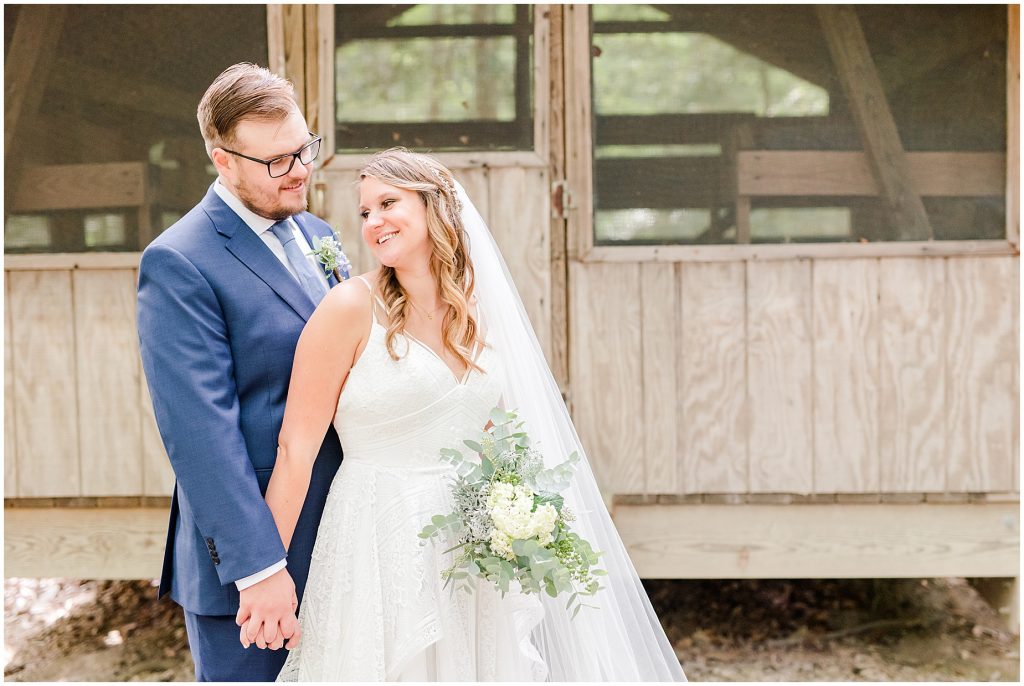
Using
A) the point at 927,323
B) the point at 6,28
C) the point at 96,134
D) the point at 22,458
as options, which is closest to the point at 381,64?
the point at 96,134

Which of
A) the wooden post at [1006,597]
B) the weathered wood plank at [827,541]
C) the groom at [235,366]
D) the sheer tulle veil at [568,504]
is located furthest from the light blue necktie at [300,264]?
the wooden post at [1006,597]

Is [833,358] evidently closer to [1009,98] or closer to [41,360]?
[1009,98]

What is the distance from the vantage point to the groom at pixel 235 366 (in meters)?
1.83

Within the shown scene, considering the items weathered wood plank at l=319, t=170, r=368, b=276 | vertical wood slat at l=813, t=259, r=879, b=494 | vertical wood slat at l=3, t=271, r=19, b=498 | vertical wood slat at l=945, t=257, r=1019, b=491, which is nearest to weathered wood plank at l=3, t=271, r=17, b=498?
vertical wood slat at l=3, t=271, r=19, b=498

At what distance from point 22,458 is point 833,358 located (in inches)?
145

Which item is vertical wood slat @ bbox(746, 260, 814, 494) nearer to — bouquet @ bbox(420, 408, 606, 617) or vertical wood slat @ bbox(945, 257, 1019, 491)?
vertical wood slat @ bbox(945, 257, 1019, 491)

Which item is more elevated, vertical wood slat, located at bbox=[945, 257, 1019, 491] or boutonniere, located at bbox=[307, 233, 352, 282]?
boutonniere, located at bbox=[307, 233, 352, 282]

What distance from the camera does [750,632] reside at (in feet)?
13.7

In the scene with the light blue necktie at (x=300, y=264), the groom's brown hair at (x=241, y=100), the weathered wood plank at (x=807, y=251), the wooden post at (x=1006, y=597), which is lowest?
the wooden post at (x=1006, y=597)

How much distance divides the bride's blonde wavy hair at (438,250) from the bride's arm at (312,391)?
0.10 meters

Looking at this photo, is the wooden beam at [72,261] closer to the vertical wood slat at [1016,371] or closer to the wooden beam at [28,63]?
the wooden beam at [28,63]

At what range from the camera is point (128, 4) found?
3.51 m

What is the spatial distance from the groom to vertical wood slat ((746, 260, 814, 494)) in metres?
2.17

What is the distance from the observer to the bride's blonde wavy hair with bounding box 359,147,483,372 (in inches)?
78.8
